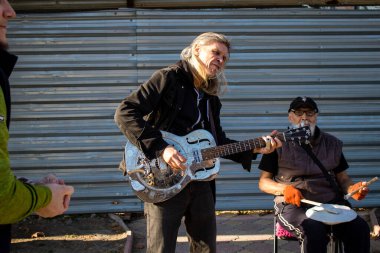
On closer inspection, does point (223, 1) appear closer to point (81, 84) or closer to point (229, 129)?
point (229, 129)

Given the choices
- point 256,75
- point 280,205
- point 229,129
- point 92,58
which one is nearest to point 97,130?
point 92,58

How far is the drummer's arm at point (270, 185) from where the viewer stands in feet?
13.1

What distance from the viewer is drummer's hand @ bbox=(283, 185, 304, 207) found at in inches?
150

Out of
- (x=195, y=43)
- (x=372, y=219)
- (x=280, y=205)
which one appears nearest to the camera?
(x=195, y=43)

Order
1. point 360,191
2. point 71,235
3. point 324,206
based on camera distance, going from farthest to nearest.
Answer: point 71,235 → point 360,191 → point 324,206

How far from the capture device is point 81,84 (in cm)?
Answer: 598

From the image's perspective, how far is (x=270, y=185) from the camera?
4055 mm

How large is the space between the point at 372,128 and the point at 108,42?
337cm

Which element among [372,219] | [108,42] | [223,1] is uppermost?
[223,1]

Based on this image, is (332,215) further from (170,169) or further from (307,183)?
(170,169)

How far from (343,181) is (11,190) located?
315cm

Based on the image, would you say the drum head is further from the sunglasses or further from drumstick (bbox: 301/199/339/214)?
the sunglasses

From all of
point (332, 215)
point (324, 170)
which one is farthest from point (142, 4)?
point (332, 215)

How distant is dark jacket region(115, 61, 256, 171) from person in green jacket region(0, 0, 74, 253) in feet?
3.97
